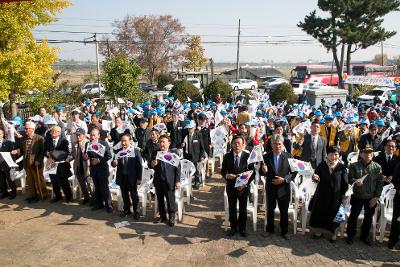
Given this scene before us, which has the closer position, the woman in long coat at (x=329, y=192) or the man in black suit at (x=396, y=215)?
the man in black suit at (x=396, y=215)

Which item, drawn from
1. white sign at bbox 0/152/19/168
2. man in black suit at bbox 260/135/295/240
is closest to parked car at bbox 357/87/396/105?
man in black suit at bbox 260/135/295/240

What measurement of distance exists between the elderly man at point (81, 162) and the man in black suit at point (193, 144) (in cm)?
224

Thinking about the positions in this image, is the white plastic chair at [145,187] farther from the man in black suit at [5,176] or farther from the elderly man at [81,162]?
the man in black suit at [5,176]

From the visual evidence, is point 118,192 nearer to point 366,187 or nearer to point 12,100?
point 366,187

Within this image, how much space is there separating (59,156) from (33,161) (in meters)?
0.64

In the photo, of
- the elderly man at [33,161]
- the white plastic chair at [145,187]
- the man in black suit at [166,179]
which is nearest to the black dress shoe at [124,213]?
the white plastic chair at [145,187]

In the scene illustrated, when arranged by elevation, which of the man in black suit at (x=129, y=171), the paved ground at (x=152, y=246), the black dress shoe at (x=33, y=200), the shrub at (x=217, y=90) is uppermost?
the shrub at (x=217, y=90)

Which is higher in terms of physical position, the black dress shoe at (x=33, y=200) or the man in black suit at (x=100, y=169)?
the man in black suit at (x=100, y=169)

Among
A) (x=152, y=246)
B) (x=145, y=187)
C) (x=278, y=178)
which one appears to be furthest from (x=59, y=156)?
(x=278, y=178)

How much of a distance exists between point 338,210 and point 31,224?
557 centimetres

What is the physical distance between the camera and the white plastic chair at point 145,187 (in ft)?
24.3

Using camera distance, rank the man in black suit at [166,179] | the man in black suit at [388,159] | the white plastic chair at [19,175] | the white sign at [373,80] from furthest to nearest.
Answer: the white sign at [373,80] → the white plastic chair at [19,175] → the man in black suit at [166,179] → the man in black suit at [388,159]

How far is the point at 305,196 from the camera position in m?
6.72

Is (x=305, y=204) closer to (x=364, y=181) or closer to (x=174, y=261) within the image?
(x=364, y=181)
